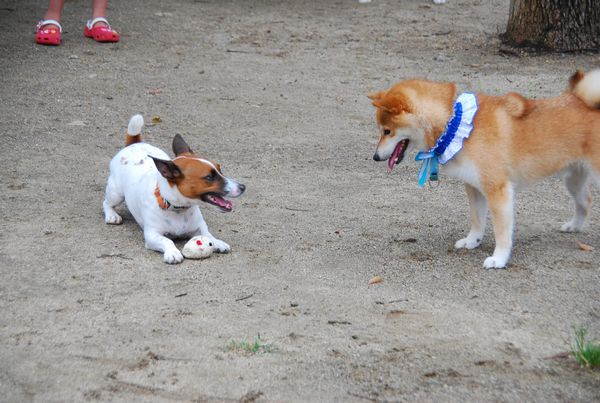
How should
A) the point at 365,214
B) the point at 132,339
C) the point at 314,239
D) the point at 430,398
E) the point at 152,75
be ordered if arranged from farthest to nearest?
the point at 152,75
the point at 365,214
the point at 314,239
the point at 132,339
the point at 430,398

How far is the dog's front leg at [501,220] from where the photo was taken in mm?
4988

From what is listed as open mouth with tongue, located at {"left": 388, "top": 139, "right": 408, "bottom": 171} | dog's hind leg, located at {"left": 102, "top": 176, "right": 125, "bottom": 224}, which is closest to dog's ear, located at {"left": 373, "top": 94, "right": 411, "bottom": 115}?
open mouth with tongue, located at {"left": 388, "top": 139, "right": 408, "bottom": 171}

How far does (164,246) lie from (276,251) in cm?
67

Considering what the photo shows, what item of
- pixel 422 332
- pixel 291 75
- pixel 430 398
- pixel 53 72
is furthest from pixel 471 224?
pixel 53 72

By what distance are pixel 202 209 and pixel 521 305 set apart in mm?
2479

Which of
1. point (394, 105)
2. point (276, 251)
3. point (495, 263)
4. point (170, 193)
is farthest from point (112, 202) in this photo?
point (495, 263)

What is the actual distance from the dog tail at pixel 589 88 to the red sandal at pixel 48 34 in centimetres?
612

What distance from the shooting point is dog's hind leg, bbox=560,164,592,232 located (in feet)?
18.0

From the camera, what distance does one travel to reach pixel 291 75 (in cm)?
910

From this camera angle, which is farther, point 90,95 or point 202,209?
point 90,95

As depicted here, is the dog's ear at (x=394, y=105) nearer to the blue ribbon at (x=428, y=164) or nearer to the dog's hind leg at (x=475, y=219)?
the blue ribbon at (x=428, y=164)

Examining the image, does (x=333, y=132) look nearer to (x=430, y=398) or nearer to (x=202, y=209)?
(x=202, y=209)

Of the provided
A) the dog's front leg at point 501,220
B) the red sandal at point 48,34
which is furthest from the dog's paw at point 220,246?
the red sandal at point 48,34

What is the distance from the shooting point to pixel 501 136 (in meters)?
5.00
